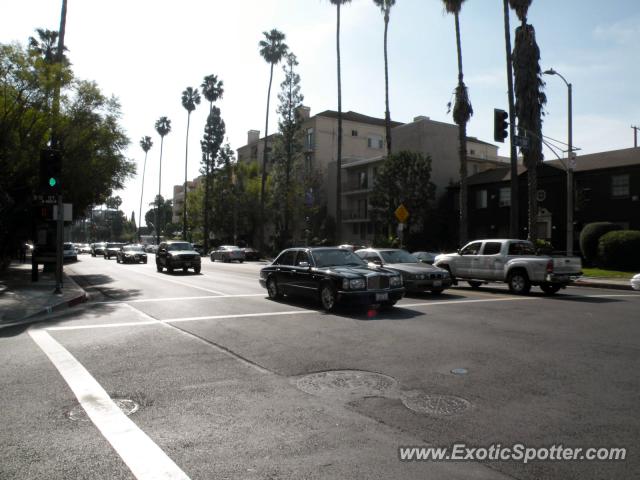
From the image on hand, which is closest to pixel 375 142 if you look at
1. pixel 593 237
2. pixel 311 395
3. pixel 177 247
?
pixel 593 237

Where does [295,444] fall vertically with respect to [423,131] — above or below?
below

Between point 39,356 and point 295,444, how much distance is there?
5188 mm

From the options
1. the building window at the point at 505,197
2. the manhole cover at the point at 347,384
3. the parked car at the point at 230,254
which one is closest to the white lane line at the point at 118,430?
the manhole cover at the point at 347,384

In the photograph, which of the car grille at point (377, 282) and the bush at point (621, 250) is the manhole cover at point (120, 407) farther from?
the bush at point (621, 250)

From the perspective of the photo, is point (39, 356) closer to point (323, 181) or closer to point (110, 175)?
point (110, 175)

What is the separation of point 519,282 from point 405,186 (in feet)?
80.0

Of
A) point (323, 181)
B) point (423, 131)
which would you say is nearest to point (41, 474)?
point (423, 131)

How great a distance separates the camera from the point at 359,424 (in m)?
4.73

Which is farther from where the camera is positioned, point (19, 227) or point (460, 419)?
point (19, 227)

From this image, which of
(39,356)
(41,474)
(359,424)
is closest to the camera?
(41,474)

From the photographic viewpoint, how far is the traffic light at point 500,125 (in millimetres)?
17938

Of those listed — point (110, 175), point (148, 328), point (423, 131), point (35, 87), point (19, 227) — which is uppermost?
point (423, 131)

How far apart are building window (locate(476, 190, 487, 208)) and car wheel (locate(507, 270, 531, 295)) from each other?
25099 mm

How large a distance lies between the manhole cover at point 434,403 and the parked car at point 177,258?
77.8 feet
